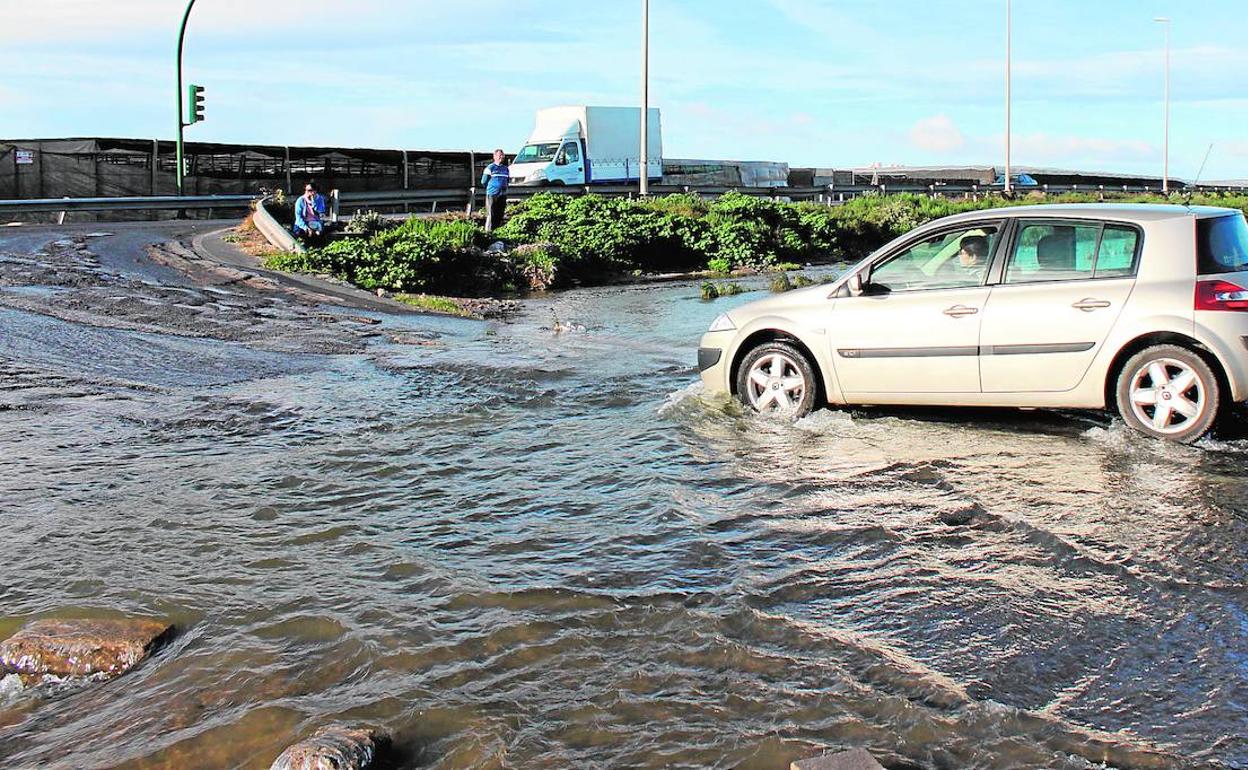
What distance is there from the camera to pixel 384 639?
4.52 meters

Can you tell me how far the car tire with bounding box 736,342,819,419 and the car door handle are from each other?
1104mm

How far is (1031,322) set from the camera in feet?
25.5

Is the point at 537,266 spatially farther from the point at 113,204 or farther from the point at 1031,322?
the point at 1031,322

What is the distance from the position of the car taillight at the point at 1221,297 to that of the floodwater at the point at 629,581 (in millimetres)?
883

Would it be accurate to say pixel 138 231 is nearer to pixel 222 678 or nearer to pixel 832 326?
pixel 832 326

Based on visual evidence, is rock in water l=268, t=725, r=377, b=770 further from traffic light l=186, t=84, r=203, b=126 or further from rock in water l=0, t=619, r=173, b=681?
traffic light l=186, t=84, r=203, b=126

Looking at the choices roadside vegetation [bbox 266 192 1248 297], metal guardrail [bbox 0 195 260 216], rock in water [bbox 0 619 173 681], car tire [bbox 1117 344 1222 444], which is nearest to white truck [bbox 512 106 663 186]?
roadside vegetation [bbox 266 192 1248 297]

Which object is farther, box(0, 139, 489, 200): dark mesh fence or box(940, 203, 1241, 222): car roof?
box(0, 139, 489, 200): dark mesh fence

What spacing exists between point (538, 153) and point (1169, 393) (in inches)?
1442

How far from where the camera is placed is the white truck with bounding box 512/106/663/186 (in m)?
41.8

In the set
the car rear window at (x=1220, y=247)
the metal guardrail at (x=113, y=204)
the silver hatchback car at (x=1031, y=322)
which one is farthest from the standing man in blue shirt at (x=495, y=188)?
the car rear window at (x=1220, y=247)

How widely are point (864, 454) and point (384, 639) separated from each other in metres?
3.87

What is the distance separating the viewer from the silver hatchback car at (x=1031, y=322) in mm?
7367

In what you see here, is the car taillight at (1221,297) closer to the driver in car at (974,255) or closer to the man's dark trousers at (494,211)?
the driver in car at (974,255)
